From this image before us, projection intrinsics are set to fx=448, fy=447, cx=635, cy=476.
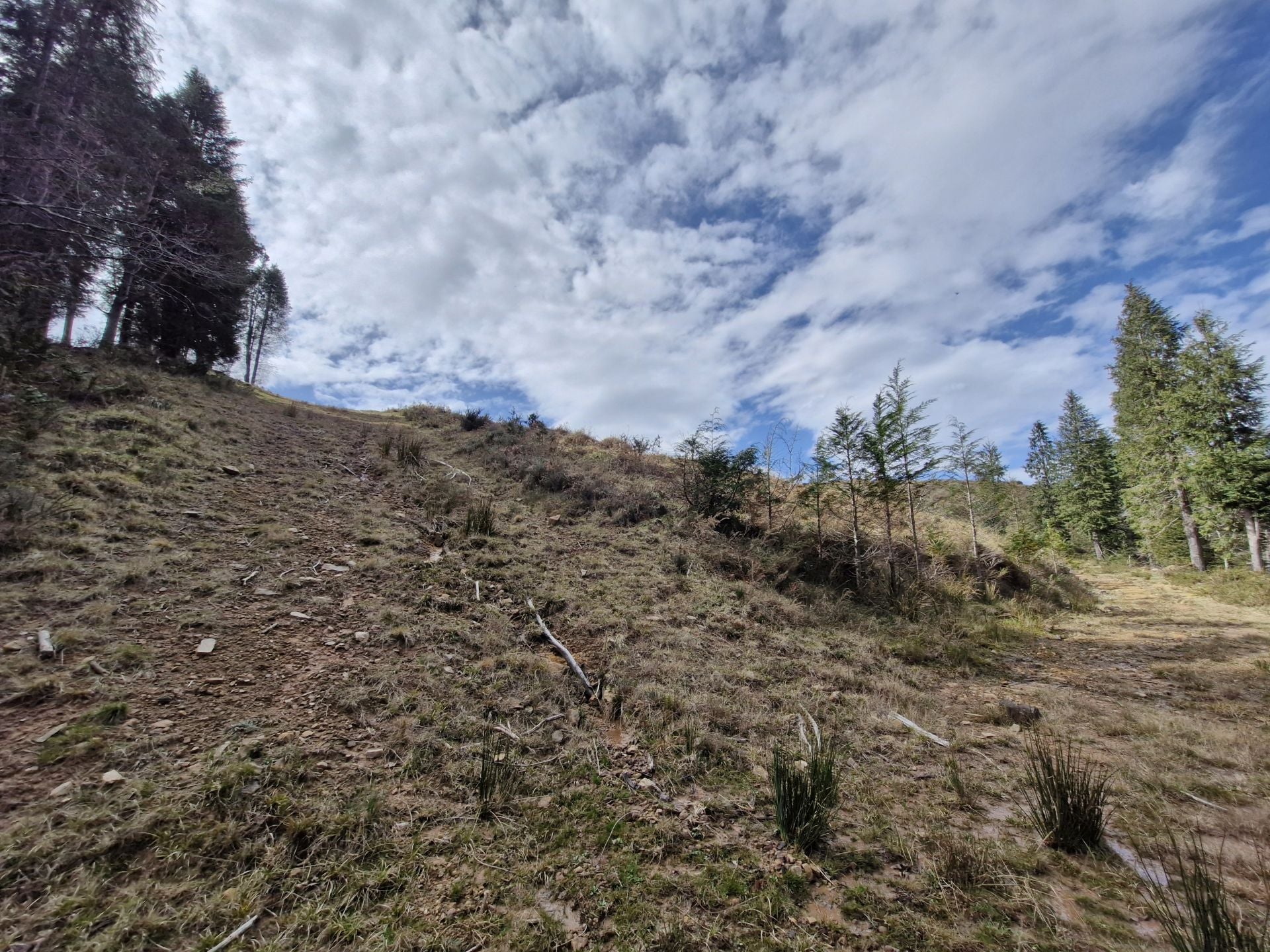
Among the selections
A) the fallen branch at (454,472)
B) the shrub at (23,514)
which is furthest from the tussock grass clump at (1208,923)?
the fallen branch at (454,472)

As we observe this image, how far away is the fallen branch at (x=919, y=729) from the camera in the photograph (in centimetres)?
489

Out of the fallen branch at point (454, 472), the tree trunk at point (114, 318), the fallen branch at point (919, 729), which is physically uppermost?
the tree trunk at point (114, 318)

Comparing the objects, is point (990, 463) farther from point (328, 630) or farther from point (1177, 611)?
point (328, 630)

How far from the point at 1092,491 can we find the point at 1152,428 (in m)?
12.5

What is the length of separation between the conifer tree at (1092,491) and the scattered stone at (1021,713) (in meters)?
31.9

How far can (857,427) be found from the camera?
11.5m

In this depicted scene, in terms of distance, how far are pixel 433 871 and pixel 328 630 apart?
3.17m

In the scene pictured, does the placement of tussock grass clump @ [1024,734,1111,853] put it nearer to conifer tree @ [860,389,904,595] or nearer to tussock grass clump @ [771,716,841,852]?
tussock grass clump @ [771,716,841,852]

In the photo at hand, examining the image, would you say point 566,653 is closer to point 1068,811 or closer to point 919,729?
point 919,729

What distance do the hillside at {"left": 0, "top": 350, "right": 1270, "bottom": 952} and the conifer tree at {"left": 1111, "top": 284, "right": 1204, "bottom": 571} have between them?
15370mm

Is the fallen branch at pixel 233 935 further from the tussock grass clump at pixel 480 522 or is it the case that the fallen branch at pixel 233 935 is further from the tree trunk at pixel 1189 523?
the tree trunk at pixel 1189 523

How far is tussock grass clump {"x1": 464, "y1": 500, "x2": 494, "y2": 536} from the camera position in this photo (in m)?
8.74

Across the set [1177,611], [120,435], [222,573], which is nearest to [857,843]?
[222,573]

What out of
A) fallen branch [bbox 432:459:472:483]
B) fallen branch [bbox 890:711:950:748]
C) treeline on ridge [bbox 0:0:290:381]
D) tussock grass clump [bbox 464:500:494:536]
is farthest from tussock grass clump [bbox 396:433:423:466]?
fallen branch [bbox 890:711:950:748]
